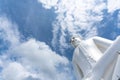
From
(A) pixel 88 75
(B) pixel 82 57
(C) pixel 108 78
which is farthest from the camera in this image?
(B) pixel 82 57

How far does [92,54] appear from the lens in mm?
37812

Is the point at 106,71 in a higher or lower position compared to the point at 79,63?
lower

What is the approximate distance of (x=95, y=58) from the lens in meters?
36.6

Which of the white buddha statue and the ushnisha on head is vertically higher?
the ushnisha on head

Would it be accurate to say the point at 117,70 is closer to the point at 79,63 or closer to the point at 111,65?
the point at 111,65

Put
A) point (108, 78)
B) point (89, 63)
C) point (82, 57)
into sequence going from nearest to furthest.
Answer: point (108, 78) < point (89, 63) < point (82, 57)

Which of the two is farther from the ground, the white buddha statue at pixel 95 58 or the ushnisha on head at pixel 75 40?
the ushnisha on head at pixel 75 40

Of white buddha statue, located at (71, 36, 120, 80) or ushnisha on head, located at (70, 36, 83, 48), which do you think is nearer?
white buddha statue, located at (71, 36, 120, 80)

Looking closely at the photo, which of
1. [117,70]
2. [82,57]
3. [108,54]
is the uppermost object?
[82,57]

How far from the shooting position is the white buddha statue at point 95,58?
30822 millimetres

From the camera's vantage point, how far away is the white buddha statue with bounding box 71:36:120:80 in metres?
30.8

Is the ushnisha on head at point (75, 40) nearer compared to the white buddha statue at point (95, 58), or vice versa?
the white buddha statue at point (95, 58)

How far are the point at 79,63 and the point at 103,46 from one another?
4.37 metres

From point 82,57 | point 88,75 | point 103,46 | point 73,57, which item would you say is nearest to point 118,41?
point 88,75
